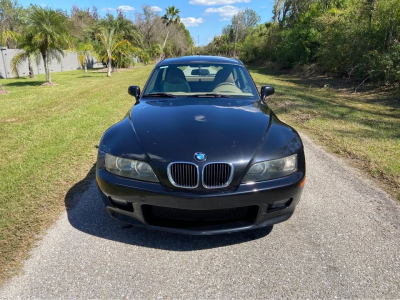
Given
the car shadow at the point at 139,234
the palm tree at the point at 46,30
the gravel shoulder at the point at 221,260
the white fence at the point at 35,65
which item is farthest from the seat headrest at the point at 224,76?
the white fence at the point at 35,65

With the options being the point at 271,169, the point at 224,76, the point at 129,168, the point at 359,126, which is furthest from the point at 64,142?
the point at 359,126

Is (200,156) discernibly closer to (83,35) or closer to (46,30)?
(46,30)

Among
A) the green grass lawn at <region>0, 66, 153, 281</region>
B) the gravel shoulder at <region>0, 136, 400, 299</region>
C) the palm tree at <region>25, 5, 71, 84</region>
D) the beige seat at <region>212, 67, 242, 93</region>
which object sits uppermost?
the palm tree at <region>25, 5, 71, 84</region>

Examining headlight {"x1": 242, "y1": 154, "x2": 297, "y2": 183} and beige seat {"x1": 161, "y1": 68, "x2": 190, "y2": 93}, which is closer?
headlight {"x1": 242, "y1": 154, "x2": 297, "y2": 183}

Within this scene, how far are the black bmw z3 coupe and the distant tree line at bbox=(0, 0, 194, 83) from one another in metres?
14.8

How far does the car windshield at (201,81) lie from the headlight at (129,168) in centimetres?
156

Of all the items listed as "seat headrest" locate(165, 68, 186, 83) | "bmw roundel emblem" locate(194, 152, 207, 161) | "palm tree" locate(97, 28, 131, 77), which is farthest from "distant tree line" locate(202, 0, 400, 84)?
"palm tree" locate(97, 28, 131, 77)

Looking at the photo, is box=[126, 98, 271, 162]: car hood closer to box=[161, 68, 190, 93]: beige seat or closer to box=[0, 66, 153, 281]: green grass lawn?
box=[161, 68, 190, 93]: beige seat

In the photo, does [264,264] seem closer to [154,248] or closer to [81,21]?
[154,248]

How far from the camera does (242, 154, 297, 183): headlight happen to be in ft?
7.68

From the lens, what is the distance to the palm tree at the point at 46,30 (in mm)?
14297

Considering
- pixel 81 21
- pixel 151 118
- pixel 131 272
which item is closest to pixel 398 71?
pixel 151 118

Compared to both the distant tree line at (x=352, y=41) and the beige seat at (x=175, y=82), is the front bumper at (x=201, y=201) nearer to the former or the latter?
the beige seat at (x=175, y=82)

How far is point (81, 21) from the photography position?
57.5 metres
